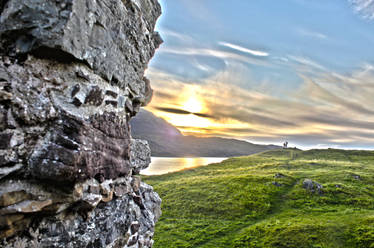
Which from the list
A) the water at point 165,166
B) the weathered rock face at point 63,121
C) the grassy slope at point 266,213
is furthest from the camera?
the water at point 165,166

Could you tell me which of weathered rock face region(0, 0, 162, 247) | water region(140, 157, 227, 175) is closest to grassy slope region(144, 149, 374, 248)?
weathered rock face region(0, 0, 162, 247)

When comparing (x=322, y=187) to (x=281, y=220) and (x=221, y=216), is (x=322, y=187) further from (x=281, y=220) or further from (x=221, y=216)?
(x=221, y=216)

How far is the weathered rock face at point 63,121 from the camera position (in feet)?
12.1

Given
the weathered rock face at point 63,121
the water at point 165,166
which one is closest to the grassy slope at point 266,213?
the weathered rock face at point 63,121

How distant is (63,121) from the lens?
418 cm

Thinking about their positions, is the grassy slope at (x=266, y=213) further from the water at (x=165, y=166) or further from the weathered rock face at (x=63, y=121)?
the water at (x=165, y=166)

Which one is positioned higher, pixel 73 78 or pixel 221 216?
pixel 73 78

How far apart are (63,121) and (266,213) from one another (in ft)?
82.6

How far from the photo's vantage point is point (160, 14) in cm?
771

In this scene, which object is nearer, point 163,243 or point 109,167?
point 109,167

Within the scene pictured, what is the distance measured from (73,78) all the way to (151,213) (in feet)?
17.5

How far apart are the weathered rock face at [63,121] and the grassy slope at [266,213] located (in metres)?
15.8

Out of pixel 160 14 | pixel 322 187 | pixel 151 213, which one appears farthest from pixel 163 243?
pixel 322 187

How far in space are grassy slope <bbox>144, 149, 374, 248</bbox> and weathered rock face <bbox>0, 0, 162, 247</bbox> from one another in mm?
15805
